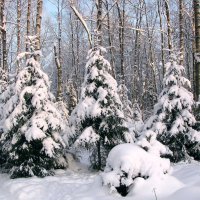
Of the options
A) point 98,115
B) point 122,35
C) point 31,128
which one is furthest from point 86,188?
point 122,35

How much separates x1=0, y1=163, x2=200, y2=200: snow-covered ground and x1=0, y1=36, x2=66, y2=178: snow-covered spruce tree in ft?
1.78

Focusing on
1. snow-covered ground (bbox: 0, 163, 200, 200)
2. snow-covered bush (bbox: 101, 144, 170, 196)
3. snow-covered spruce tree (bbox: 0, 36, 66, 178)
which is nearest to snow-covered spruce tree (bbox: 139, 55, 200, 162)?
snow-covered ground (bbox: 0, 163, 200, 200)

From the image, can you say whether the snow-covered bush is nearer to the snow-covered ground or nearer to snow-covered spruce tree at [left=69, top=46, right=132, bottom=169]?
the snow-covered ground

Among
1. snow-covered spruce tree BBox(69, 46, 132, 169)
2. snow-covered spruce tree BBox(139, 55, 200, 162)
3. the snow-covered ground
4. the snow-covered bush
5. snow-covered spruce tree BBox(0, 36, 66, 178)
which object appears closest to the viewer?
the snow-covered ground

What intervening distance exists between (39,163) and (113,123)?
8.80 ft

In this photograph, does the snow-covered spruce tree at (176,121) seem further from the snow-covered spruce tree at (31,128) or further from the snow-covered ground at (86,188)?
the snow-covered spruce tree at (31,128)

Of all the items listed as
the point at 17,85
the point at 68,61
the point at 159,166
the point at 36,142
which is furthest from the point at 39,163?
the point at 68,61

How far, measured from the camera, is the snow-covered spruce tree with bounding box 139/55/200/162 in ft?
42.9

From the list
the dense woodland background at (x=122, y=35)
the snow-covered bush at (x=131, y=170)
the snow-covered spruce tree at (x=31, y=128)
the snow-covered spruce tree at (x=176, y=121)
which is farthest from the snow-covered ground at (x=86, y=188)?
the dense woodland background at (x=122, y=35)

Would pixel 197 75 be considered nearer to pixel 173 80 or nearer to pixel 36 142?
pixel 173 80

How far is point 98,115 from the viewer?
1311cm

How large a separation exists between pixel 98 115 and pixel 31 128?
216 centimetres

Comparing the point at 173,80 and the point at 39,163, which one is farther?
the point at 173,80

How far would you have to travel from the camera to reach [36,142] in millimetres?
12766
